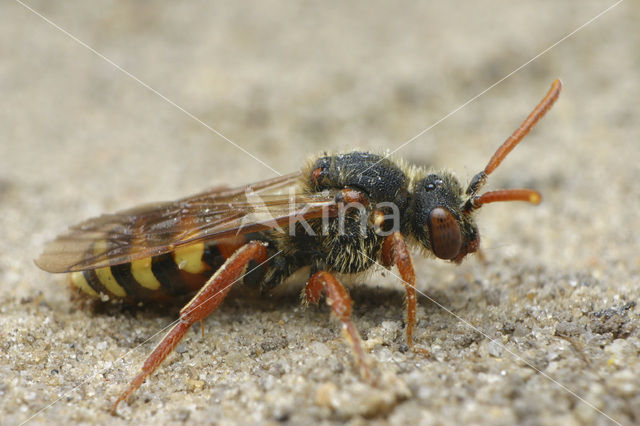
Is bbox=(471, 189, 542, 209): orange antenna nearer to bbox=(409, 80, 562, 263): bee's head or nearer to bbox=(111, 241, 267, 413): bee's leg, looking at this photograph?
bbox=(409, 80, 562, 263): bee's head

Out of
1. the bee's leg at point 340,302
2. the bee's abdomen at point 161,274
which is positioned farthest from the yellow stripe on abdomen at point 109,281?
the bee's leg at point 340,302

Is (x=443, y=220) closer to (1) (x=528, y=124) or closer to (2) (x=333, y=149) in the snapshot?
(1) (x=528, y=124)

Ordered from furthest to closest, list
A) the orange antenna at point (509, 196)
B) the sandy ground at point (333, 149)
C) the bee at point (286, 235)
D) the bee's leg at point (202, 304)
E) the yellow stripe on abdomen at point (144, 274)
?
the yellow stripe on abdomen at point (144, 274)
the bee at point (286, 235)
the bee's leg at point (202, 304)
the orange antenna at point (509, 196)
the sandy ground at point (333, 149)

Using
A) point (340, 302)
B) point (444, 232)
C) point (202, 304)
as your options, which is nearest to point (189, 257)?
point (202, 304)

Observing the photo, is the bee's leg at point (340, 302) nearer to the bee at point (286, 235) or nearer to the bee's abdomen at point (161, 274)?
the bee at point (286, 235)

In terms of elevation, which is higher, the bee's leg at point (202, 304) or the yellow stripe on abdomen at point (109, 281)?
the yellow stripe on abdomen at point (109, 281)

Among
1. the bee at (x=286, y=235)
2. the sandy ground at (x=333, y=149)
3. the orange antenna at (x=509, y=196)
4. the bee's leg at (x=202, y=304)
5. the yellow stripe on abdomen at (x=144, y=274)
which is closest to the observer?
the sandy ground at (x=333, y=149)

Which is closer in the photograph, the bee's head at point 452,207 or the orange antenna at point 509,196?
the orange antenna at point 509,196
